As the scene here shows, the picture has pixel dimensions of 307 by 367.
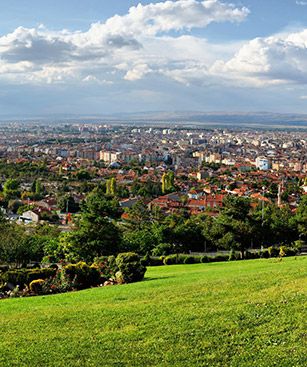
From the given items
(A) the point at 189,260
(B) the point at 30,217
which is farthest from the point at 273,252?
(B) the point at 30,217

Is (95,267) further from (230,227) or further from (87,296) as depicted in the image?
(230,227)

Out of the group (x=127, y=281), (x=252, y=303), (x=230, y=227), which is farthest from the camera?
(x=230, y=227)

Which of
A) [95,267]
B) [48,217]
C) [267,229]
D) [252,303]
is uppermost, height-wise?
[252,303]

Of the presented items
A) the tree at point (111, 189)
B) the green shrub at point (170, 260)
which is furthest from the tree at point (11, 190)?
the green shrub at point (170, 260)

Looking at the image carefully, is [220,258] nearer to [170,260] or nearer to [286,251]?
[170,260]

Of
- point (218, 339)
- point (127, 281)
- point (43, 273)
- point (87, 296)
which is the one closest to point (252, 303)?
point (218, 339)

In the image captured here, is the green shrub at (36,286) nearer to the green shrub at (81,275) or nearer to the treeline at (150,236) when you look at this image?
the green shrub at (81,275)
